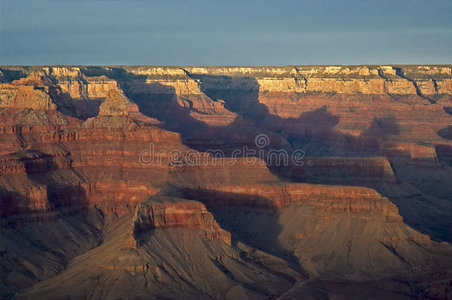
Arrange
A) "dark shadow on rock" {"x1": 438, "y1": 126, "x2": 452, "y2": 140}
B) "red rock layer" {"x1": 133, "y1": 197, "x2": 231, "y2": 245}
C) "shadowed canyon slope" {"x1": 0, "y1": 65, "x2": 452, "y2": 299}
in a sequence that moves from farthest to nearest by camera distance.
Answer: "dark shadow on rock" {"x1": 438, "y1": 126, "x2": 452, "y2": 140} < "red rock layer" {"x1": 133, "y1": 197, "x2": 231, "y2": 245} < "shadowed canyon slope" {"x1": 0, "y1": 65, "x2": 452, "y2": 299}

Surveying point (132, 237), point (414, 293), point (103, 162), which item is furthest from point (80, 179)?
point (414, 293)

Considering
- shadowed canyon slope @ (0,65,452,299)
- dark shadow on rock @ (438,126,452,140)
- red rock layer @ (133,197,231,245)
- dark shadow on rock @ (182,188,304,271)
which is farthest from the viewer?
dark shadow on rock @ (438,126,452,140)

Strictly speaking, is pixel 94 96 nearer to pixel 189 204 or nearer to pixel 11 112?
pixel 11 112

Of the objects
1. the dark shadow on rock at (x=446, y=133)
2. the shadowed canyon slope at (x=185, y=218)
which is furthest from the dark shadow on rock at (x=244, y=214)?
the dark shadow on rock at (x=446, y=133)

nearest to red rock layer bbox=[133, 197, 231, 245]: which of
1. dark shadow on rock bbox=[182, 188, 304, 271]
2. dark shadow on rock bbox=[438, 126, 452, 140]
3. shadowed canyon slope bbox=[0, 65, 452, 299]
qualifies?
shadowed canyon slope bbox=[0, 65, 452, 299]

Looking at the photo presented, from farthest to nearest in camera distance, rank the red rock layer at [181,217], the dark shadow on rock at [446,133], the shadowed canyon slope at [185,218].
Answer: the dark shadow on rock at [446,133], the red rock layer at [181,217], the shadowed canyon slope at [185,218]

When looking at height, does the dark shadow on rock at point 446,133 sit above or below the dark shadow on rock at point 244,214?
above

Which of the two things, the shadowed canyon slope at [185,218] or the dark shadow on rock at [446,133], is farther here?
the dark shadow on rock at [446,133]

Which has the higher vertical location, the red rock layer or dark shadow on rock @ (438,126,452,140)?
dark shadow on rock @ (438,126,452,140)

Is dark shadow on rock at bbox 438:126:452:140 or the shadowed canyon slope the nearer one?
the shadowed canyon slope

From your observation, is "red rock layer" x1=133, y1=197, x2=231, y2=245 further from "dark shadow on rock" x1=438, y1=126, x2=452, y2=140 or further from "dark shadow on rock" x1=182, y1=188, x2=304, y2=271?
"dark shadow on rock" x1=438, y1=126, x2=452, y2=140

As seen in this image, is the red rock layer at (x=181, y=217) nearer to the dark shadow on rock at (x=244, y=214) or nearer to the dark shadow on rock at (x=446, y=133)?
the dark shadow on rock at (x=244, y=214)

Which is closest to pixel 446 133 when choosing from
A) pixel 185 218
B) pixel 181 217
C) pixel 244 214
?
pixel 244 214
